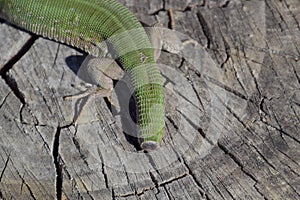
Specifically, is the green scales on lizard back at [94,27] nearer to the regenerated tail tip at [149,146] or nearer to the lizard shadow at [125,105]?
the lizard shadow at [125,105]

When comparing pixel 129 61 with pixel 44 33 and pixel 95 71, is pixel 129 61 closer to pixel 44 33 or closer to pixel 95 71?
pixel 95 71

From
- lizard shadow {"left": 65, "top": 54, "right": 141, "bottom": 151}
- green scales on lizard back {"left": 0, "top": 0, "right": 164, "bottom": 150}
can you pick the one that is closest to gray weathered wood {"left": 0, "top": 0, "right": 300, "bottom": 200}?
lizard shadow {"left": 65, "top": 54, "right": 141, "bottom": 151}

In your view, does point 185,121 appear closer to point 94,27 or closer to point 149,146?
point 149,146

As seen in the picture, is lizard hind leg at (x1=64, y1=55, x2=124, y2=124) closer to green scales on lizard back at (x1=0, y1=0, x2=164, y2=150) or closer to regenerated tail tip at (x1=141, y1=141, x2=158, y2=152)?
green scales on lizard back at (x1=0, y1=0, x2=164, y2=150)

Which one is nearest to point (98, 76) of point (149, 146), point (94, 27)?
point (94, 27)

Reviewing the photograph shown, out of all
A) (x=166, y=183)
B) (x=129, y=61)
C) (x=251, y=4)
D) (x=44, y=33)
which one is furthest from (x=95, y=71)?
(x=251, y=4)

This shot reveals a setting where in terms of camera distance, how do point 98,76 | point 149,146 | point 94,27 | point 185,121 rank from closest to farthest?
point 149,146 < point 185,121 < point 98,76 < point 94,27
